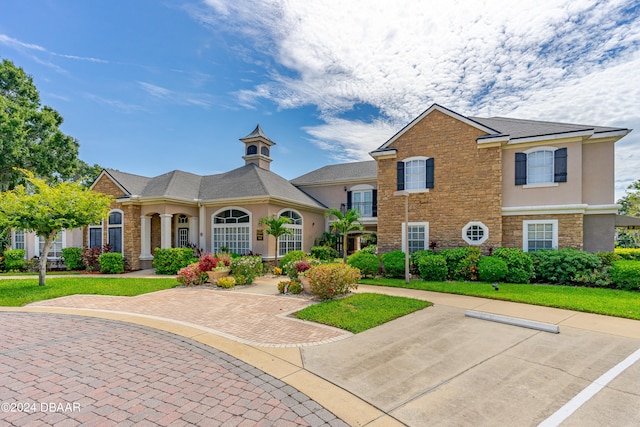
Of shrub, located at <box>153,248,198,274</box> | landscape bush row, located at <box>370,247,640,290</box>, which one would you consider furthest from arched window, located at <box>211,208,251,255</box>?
landscape bush row, located at <box>370,247,640,290</box>

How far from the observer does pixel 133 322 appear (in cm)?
734

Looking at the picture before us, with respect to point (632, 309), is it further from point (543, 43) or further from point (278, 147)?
point (278, 147)

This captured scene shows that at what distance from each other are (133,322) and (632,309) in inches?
492

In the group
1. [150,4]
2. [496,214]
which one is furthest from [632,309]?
[150,4]

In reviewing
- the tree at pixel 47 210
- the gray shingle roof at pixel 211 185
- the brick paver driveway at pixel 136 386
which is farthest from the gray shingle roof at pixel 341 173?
the brick paver driveway at pixel 136 386

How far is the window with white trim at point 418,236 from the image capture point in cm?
1504

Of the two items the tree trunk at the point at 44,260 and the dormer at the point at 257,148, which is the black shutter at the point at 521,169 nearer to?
the dormer at the point at 257,148

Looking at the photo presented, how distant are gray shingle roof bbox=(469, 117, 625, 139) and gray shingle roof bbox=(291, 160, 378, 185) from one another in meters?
7.91

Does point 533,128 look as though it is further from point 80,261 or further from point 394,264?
point 80,261

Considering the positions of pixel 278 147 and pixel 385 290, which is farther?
pixel 278 147

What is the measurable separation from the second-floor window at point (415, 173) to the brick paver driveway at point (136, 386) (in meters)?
12.5

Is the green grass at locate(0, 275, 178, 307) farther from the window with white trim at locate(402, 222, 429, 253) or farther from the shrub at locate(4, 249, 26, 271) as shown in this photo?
the window with white trim at locate(402, 222, 429, 253)

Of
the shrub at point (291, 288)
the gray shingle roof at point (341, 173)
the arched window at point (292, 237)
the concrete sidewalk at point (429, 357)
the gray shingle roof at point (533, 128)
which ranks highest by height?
the gray shingle roof at point (533, 128)

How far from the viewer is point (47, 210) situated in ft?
39.3
